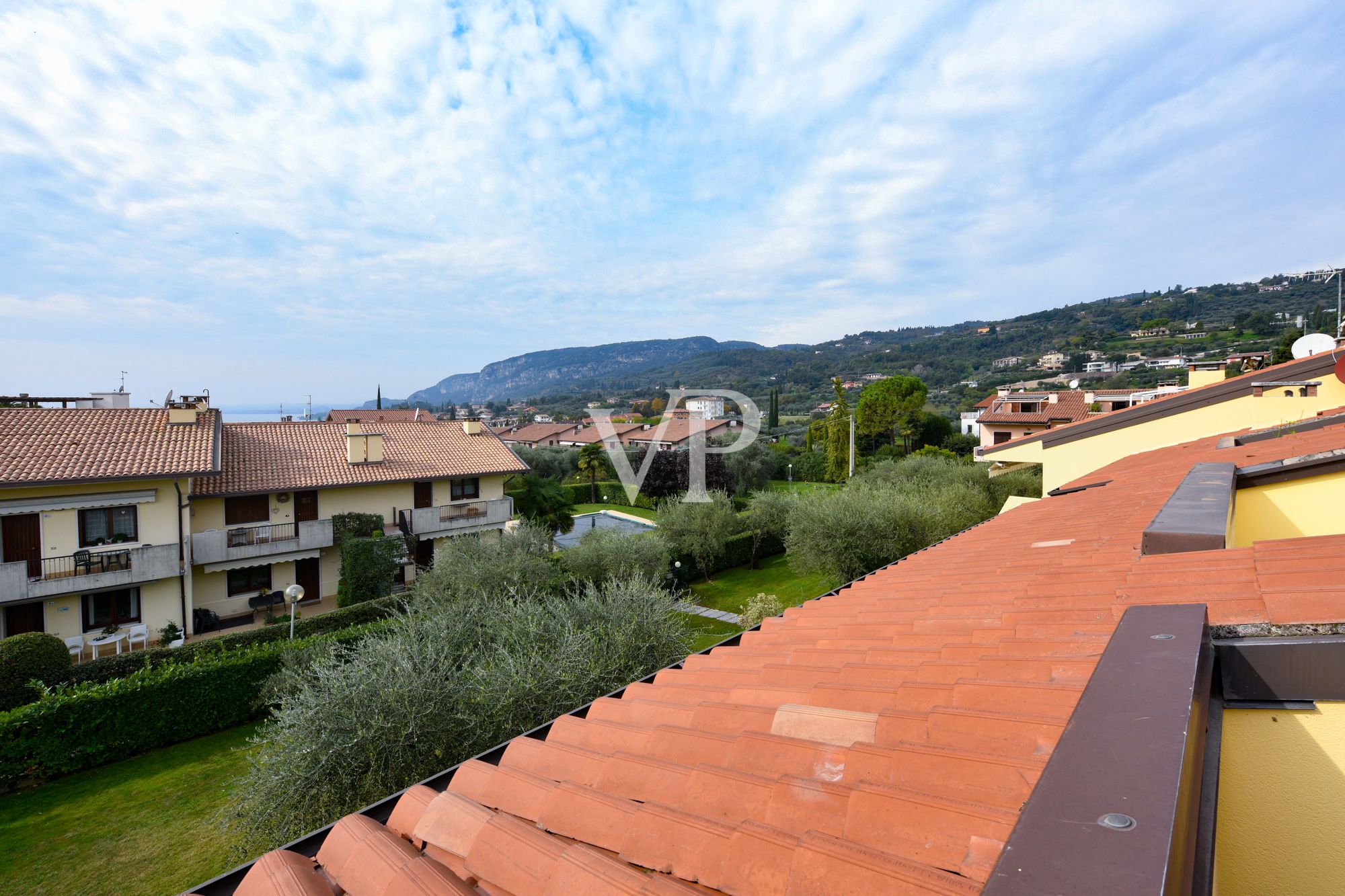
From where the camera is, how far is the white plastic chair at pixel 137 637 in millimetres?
15578

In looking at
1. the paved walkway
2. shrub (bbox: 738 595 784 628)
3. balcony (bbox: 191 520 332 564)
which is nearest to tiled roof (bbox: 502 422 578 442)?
balcony (bbox: 191 520 332 564)

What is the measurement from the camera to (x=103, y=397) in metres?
22.2

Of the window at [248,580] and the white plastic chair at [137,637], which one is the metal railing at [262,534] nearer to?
the window at [248,580]

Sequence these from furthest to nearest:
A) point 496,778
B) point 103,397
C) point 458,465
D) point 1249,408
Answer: point 458,465, point 103,397, point 1249,408, point 496,778

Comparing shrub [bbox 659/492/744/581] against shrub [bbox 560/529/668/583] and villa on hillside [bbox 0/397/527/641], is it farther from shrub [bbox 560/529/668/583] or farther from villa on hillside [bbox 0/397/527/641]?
villa on hillside [bbox 0/397/527/641]

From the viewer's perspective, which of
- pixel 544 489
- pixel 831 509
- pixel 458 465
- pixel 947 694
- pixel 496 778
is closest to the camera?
pixel 947 694

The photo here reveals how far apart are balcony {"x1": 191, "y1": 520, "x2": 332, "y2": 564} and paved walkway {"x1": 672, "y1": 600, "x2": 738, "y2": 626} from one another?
38.8ft

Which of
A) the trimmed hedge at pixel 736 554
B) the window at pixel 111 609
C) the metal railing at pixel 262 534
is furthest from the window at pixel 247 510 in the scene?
the trimmed hedge at pixel 736 554

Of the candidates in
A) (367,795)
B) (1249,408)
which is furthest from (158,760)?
(1249,408)

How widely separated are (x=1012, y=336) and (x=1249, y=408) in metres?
128

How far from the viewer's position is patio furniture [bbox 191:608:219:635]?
17422 millimetres

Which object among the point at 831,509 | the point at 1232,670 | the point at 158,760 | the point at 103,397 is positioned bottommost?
the point at 158,760

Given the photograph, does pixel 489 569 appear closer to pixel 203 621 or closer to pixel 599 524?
pixel 203 621

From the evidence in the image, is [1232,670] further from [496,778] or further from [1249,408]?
[1249,408]
